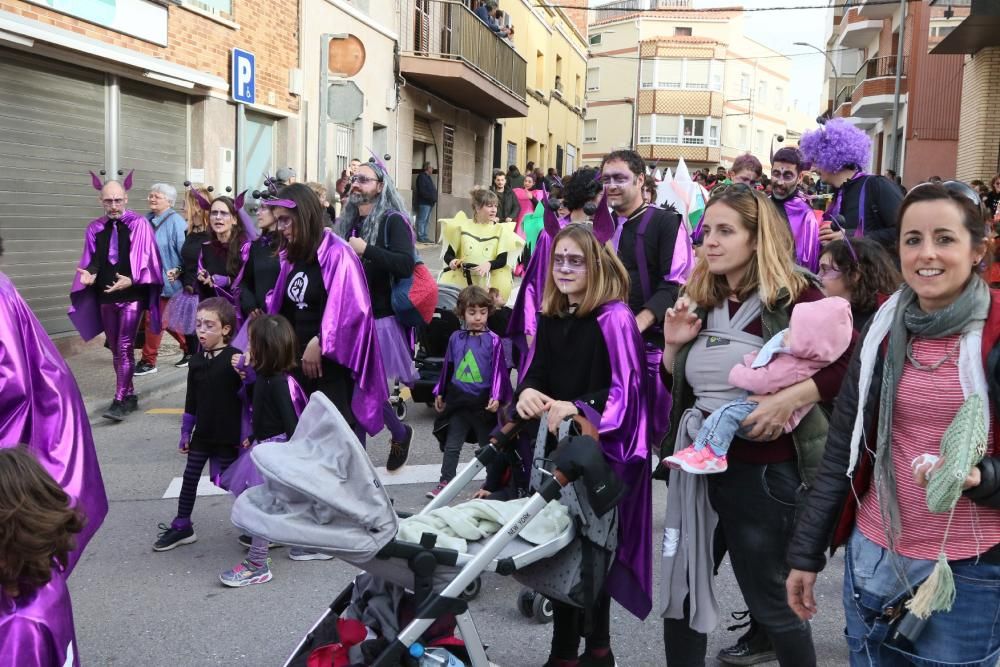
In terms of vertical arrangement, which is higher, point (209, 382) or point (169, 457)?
point (209, 382)

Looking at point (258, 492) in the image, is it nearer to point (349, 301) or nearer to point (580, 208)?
point (349, 301)

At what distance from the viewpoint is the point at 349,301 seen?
199 inches

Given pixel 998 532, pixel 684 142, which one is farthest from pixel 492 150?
pixel 684 142

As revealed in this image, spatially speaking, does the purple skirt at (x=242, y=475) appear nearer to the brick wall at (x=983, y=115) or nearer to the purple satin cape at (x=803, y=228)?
the purple satin cape at (x=803, y=228)

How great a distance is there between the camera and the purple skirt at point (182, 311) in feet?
29.7

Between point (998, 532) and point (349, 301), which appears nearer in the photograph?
point (998, 532)

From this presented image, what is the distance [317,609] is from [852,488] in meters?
2.71

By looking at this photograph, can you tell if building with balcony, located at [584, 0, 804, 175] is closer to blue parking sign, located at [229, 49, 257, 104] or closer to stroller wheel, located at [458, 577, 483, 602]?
blue parking sign, located at [229, 49, 257, 104]

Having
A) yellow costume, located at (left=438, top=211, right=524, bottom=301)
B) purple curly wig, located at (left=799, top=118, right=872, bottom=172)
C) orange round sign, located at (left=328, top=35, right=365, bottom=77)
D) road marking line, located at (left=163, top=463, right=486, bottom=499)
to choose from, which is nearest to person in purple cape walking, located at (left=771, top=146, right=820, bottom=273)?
purple curly wig, located at (left=799, top=118, right=872, bottom=172)

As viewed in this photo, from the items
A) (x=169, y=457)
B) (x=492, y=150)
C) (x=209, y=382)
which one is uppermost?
(x=492, y=150)

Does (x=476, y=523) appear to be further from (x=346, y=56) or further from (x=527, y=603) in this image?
(x=346, y=56)

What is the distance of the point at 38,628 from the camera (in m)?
2.36

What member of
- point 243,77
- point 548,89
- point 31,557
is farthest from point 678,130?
point 31,557

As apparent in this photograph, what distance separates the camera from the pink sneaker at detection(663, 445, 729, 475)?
293cm
